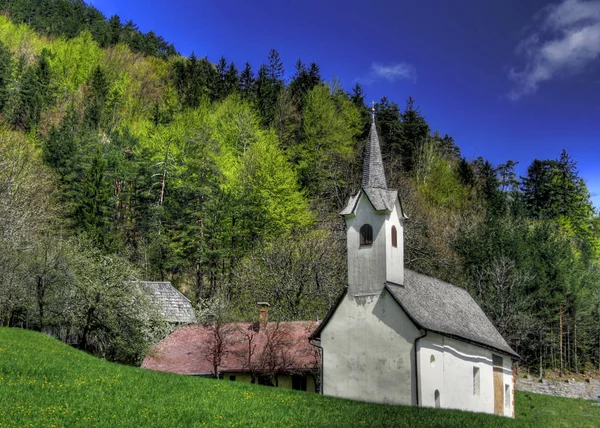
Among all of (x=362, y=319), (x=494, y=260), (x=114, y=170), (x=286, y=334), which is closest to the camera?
(x=362, y=319)

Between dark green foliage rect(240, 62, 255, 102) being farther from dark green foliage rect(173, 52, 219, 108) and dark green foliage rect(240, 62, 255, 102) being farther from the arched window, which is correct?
the arched window

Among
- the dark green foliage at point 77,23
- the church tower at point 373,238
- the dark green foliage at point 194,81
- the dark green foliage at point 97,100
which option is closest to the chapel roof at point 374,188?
the church tower at point 373,238

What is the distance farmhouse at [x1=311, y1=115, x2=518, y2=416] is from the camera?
86.1 feet

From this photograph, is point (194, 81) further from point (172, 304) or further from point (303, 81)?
point (172, 304)

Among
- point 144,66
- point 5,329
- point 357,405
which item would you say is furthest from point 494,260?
point 144,66

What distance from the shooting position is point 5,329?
91.1ft

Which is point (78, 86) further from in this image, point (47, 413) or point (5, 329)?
point (47, 413)

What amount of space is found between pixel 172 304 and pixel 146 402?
24.5 m

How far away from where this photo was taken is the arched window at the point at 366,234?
94.2 feet

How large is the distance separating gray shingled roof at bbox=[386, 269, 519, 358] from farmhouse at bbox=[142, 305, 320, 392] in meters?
6.11

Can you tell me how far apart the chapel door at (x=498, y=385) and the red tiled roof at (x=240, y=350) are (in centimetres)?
831

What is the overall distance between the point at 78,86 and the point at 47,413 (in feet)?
219

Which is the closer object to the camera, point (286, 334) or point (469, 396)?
point (469, 396)

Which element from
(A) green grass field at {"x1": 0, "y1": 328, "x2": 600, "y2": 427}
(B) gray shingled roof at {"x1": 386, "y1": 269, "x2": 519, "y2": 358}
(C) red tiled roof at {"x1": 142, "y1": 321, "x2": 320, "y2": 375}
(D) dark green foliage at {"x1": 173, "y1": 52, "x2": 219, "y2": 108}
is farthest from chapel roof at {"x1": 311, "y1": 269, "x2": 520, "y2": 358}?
(D) dark green foliage at {"x1": 173, "y1": 52, "x2": 219, "y2": 108}
